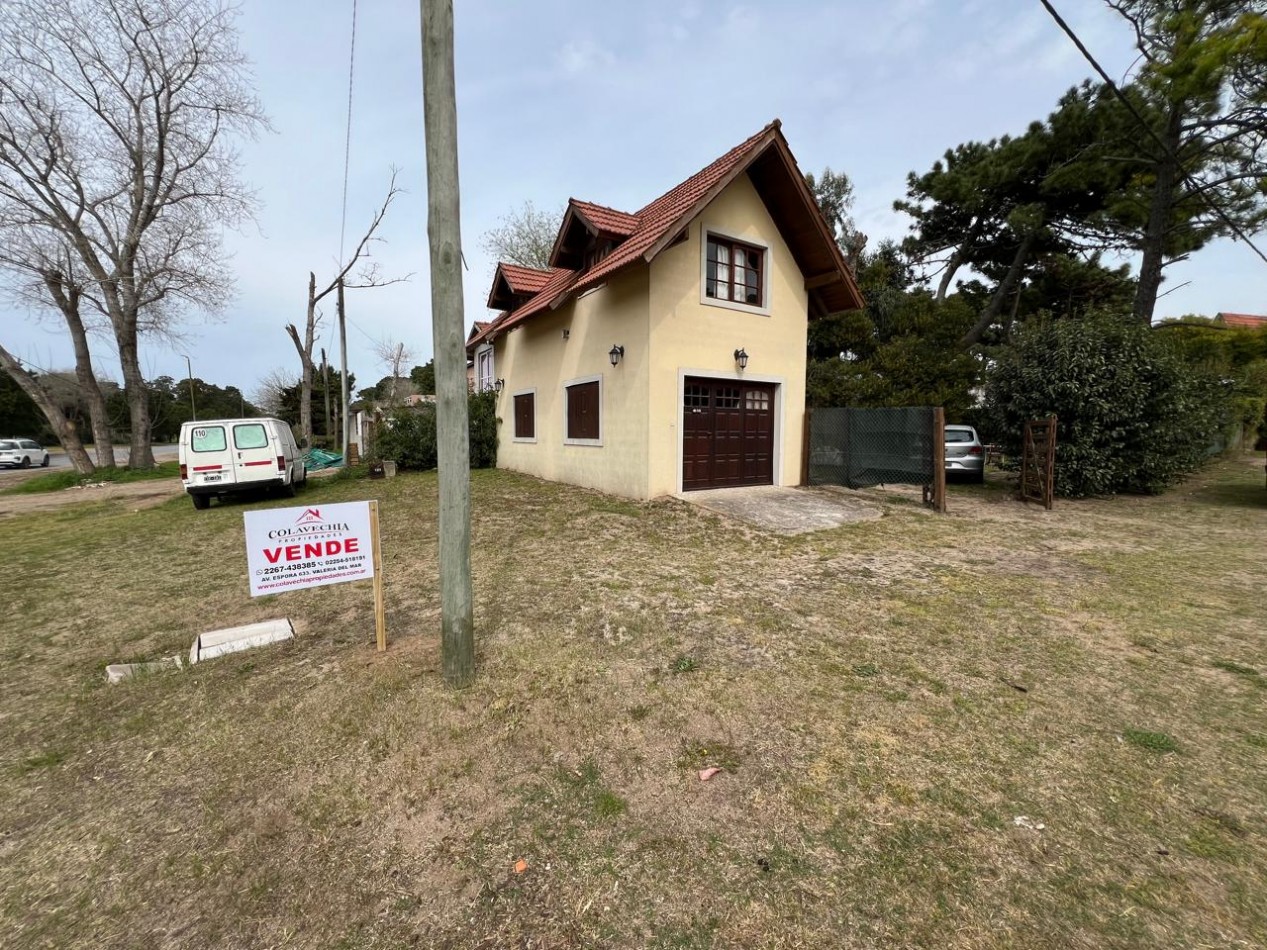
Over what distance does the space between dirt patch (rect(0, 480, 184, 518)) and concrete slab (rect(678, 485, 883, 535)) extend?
13130 millimetres

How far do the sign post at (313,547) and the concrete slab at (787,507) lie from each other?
5963 millimetres

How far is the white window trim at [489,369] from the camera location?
17728mm

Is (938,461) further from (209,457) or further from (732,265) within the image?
(209,457)

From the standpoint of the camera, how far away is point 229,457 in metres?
10.6

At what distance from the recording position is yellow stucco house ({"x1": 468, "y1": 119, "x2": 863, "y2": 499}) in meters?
9.52

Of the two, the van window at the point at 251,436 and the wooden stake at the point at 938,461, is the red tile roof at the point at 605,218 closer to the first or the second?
the wooden stake at the point at 938,461

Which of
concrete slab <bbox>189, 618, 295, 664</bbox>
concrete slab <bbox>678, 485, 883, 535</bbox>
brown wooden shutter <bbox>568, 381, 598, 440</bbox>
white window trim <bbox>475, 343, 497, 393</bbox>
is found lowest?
concrete slab <bbox>189, 618, 295, 664</bbox>

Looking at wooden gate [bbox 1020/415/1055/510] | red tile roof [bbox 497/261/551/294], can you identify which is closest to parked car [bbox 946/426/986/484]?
wooden gate [bbox 1020/415/1055/510]

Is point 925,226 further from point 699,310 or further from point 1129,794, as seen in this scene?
point 1129,794

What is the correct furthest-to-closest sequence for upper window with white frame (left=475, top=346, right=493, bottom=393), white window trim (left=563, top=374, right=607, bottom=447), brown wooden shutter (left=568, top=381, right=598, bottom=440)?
upper window with white frame (left=475, top=346, right=493, bottom=393) < brown wooden shutter (left=568, top=381, right=598, bottom=440) < white window trim (left=563, top=374, right=607, bottom=447)

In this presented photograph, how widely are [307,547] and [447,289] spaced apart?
6.90 ft

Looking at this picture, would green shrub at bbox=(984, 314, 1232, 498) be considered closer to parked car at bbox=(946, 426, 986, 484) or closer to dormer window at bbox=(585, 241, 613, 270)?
parked car at bbox=(946, 426, 986, 484)

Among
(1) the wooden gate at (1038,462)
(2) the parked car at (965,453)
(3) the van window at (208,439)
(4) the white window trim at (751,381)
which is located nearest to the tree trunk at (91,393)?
(3) the van window at (208,439)

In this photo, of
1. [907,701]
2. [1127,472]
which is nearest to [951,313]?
[1127,472]
